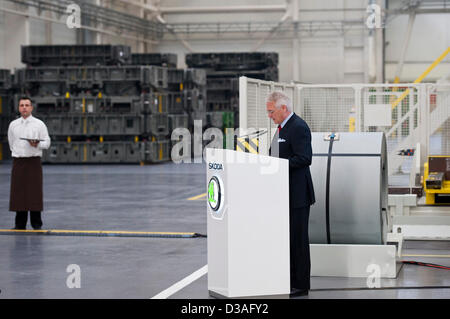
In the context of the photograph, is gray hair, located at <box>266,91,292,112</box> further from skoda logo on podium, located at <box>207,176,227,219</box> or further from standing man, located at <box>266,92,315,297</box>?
skoda logo on podium, located at <box>207,176,227,219</box>

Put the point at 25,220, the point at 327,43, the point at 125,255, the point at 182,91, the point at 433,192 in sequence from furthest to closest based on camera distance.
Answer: the point at 327,43, the point at 182,91, the point at 25,220, the point at 433,192, the point at 125,255

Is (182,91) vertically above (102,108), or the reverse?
(182,91)

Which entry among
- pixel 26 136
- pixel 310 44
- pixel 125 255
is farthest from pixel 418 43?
pixel 125 255

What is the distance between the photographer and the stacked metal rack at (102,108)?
83.2 ft

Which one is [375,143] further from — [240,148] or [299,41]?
[299,41]

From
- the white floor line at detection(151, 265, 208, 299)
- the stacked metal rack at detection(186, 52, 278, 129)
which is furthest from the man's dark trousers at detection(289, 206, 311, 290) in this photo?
the stacked metal rack at detection(186, 52, 278, 129)

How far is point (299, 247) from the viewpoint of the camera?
6594 mm

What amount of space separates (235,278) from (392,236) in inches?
136

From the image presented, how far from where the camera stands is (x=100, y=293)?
697cm

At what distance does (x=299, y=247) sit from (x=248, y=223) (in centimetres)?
67

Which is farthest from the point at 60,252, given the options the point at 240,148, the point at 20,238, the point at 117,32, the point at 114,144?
the point at 117,32

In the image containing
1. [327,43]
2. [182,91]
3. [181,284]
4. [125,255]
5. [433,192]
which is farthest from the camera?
[327,43]

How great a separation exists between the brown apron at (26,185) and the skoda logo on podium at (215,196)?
5.35 meters

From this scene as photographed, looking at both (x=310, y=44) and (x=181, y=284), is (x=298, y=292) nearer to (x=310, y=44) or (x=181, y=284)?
(x=181, y=284)
